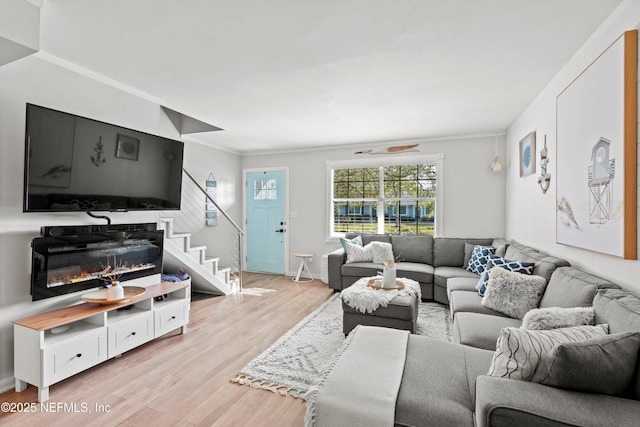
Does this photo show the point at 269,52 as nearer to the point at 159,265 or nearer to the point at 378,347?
the point at 378,347

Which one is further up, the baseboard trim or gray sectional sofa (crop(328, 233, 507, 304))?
gray sectional sofa (crop(328, 233, 507, 304))

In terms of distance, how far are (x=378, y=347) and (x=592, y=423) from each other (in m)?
0.94

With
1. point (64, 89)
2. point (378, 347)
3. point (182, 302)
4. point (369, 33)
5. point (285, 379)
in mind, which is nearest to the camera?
point (378, 347)

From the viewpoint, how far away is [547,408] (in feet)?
3.51

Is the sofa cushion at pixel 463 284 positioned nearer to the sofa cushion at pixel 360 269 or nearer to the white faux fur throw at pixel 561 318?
the sofa cushion at pixel 360 269

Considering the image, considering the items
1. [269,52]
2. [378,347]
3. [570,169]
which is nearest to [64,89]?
[269,52]

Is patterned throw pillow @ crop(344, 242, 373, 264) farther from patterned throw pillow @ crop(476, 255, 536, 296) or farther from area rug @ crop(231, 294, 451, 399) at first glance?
patterned throw pillow @ crop(476, 255, 536, 296)

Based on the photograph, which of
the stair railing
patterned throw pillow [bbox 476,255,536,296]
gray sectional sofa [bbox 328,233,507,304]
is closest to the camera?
patterned throw pillow [bbox 476,255,536,296]

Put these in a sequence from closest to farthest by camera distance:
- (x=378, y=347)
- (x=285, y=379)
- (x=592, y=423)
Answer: (x=592, y=423), (x=378, y=347), (x=285, y=379)

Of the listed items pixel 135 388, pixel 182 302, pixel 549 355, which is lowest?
pixel 135 388

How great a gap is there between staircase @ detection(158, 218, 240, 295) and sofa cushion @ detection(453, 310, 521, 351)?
319 cm

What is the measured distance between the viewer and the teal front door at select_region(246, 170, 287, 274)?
6.09m

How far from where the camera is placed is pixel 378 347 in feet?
5.80

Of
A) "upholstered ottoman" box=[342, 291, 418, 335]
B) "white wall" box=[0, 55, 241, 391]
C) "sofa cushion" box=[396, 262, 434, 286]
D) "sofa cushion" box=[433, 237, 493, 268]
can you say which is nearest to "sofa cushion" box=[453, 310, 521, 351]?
"upholstered ottoman" box=[342, 291, 418, 335]
